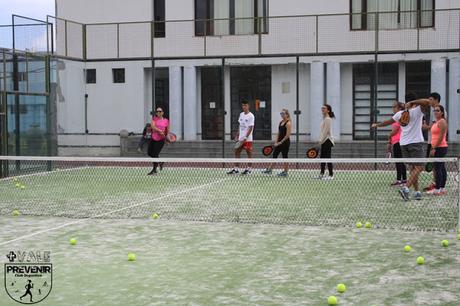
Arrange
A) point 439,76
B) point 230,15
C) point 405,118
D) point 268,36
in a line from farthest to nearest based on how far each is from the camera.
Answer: point 230,15, point 268,36, point 439,76, point 405,118

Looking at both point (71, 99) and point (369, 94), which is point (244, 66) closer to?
point (369, 94)

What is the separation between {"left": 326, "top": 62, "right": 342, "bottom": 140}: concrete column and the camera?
77.1 feet

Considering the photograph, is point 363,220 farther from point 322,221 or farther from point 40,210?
point 40,210

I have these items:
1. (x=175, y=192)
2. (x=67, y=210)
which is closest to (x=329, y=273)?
(x=67, y=210)

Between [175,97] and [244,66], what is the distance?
112 inches

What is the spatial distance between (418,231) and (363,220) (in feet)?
3.34

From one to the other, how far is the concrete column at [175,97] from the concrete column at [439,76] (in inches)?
360

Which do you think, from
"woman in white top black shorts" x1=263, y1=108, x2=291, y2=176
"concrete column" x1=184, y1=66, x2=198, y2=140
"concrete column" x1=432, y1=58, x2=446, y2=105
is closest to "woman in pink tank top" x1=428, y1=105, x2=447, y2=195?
"woman in white top black shorts" x1=263, y1=108, x2=291, y2=176

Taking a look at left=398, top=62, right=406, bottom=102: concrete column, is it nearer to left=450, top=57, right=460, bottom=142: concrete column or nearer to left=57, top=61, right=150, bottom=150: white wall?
left=450, top=57, right=460, bottom=142: concrete column

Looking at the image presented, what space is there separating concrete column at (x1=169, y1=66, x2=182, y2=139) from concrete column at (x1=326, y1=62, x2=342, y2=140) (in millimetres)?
5561

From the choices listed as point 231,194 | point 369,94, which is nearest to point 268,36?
point 369,94

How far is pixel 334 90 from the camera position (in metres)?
23.6

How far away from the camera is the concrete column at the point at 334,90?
77.1 feet

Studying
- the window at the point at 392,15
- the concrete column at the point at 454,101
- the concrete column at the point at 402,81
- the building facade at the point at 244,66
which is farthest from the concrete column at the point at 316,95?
the concrete column at the point at 454,101
